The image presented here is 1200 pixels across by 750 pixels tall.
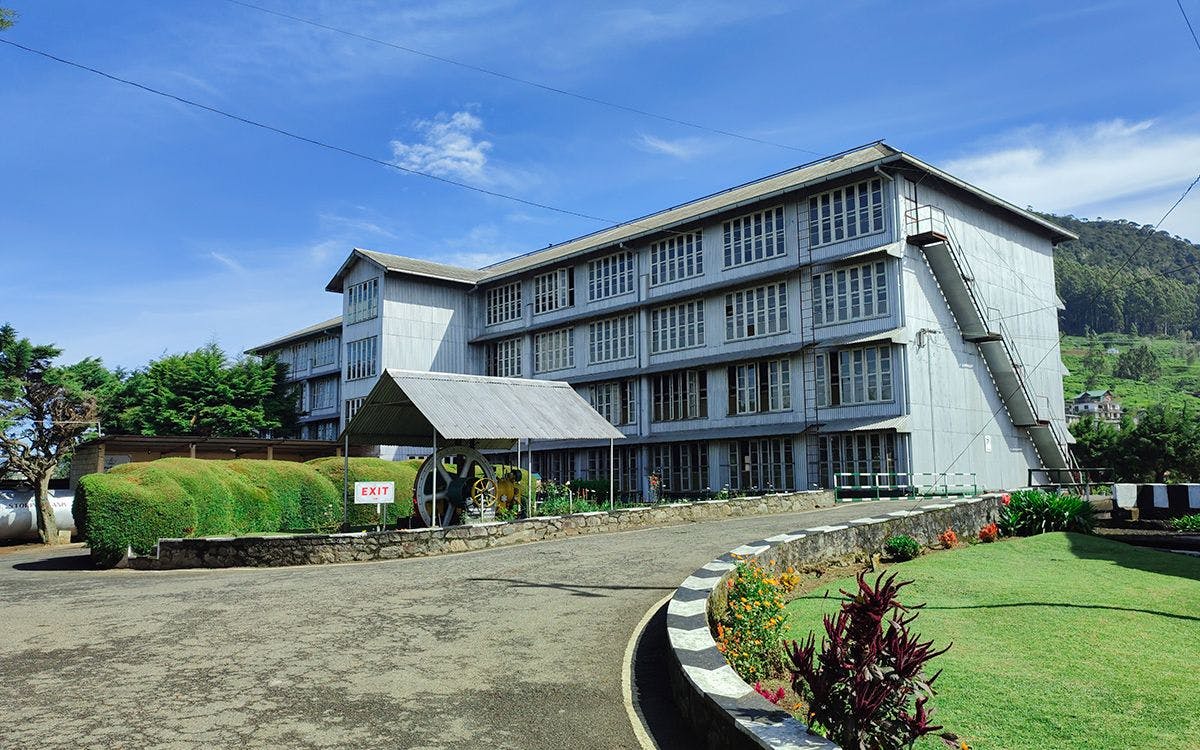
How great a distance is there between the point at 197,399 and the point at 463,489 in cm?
3759

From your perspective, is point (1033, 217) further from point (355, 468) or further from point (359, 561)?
point (359, 561)

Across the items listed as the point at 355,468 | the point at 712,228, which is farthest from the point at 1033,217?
the point at 355,468

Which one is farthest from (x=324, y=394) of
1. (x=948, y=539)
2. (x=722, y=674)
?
(x=722, y=674)

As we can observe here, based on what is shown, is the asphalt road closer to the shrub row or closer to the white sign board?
the white sign board

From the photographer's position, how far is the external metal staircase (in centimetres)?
3102

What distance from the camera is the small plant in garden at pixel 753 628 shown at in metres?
7.38

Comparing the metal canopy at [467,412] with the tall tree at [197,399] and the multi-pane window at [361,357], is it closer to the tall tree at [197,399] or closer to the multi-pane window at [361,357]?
the multi-pane window at [361,357]

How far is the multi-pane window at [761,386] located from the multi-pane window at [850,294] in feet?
8.57

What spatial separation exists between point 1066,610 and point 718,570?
384cm

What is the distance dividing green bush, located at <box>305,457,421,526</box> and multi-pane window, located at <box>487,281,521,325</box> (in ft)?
63.3

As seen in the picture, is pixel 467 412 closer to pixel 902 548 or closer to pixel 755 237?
pixel 902 548

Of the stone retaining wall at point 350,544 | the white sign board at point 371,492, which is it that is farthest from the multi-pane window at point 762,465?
the white sign board at point 371,492

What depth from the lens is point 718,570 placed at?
32.0 feet

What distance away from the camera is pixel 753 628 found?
25.7ft
